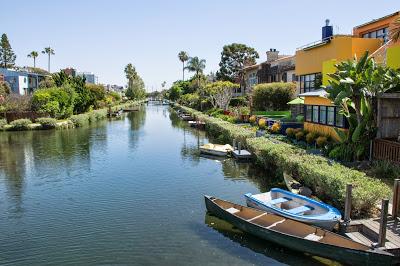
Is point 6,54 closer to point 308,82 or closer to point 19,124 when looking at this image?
point 19,124

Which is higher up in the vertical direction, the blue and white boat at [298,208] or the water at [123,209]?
the blue and white boat at [298,208]

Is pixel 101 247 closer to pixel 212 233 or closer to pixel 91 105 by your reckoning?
pixel 212 233

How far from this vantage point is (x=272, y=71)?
213ft

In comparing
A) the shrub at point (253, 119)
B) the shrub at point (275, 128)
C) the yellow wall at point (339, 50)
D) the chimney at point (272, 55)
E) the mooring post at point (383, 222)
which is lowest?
the mooring post at point (383, 222)

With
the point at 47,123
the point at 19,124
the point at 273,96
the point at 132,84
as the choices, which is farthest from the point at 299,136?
the point at 132,84

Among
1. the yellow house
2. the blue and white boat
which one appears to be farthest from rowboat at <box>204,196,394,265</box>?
the yellow house

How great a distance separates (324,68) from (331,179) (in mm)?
18743

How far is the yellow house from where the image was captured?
27578 mm

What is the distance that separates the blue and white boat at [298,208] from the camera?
13.3m

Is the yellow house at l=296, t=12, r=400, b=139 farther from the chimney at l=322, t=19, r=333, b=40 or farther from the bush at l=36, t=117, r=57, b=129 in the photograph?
the bush at l=36, t=117, r=57, b=129

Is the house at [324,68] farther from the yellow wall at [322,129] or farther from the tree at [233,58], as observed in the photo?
the tree at [233,58]

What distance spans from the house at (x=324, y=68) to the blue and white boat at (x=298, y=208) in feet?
39.0

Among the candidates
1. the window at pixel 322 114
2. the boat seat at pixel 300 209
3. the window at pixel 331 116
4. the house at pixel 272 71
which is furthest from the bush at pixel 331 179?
the house at pixel 272 71

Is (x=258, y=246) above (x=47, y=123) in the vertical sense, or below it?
below
